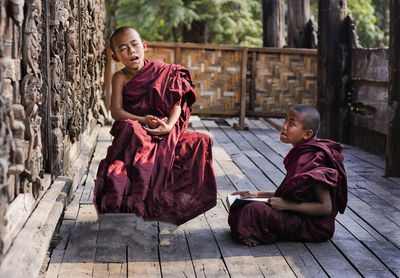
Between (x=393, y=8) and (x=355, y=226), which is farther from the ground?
(x=393, y=8)

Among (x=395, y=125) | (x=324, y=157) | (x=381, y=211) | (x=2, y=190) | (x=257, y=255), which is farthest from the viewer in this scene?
(x=395, y=125)

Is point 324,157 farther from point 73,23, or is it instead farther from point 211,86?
point 211,86

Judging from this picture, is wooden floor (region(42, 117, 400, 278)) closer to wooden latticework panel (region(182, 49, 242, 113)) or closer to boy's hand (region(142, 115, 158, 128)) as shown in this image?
boy's hand (region(142, 115, 158, 128))

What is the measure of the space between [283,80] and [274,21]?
2.34 m

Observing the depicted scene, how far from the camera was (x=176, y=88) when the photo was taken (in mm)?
4316

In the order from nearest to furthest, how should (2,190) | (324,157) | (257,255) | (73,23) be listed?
1. (2,190)
2. (257,255)
3. (324,157)
4. (73,23)

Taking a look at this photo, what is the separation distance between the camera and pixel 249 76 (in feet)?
32.3

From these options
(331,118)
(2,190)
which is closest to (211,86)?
(331,118)

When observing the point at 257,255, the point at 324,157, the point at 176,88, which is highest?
the point at 176,88

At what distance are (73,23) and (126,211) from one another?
200 cm

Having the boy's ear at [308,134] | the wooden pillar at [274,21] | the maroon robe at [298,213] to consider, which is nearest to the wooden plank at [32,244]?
the maroon robe at [298,213]

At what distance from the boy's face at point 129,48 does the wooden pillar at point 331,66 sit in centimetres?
459

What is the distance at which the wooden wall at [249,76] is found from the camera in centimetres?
958

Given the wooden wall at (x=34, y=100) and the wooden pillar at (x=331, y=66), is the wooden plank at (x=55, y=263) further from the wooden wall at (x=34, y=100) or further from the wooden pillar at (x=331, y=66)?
the wooden pillar at (x=331, y=66)
